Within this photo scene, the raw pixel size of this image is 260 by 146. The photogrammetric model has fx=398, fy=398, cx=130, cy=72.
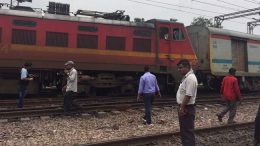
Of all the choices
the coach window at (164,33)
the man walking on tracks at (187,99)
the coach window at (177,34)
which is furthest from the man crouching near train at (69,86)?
the coach window at (177,34)

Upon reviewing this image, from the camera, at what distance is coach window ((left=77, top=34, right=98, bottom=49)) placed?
17.1m

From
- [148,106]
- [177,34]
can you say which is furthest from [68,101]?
[177,34]

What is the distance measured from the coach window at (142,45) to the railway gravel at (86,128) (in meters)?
5.11

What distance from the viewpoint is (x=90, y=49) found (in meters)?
17.3

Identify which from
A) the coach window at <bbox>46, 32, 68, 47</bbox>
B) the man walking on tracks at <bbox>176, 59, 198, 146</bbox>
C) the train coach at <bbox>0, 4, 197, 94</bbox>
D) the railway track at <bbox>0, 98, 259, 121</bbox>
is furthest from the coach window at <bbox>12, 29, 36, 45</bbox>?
the man walking on tracks at <bbox>176, 59, 198, 146</bbox>

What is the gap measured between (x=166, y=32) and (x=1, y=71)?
7.84 meters

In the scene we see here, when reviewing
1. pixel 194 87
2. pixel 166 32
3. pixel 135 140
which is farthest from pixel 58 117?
pixel 166 32

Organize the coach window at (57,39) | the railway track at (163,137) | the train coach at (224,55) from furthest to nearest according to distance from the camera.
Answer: the train coach at (224,55)
the coach window at (57,39)
the railway track at (163,137)

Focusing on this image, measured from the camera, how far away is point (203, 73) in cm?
2170

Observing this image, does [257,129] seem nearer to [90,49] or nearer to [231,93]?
[231,93]

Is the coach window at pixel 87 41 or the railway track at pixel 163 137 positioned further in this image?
the coach window at pixel 87 41

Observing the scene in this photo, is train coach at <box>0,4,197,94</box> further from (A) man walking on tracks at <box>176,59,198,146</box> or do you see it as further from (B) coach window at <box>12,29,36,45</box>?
(A) man walking on tracks at <box>176,59,198,146</box>

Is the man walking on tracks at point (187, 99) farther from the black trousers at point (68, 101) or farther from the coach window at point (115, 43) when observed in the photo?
the coach window at point (115, 43)

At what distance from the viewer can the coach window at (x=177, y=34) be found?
63.3ft
